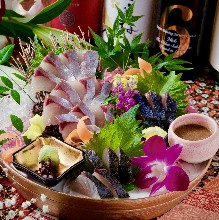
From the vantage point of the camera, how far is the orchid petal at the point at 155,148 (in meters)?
1.13

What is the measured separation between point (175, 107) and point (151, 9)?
1.63ft

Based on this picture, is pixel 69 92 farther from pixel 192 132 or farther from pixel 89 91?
pixel 192 132

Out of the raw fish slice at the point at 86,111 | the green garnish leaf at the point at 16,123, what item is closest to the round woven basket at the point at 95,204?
the green garnish leaf at the point at 16,123

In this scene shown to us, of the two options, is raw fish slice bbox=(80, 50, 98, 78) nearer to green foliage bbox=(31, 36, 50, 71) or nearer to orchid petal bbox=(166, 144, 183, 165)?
green foliage bbox=(31, 36, 50, 71)

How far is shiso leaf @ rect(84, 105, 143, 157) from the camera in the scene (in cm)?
114

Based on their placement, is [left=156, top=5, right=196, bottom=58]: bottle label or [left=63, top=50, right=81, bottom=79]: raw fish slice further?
[left=156, top=5, right=196, bottom=58]: bottle label

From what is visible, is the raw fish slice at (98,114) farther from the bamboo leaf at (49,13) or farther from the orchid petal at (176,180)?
the bamboo leaf at (49,13)

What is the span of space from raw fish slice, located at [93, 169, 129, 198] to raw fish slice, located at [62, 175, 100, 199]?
22 millimetres

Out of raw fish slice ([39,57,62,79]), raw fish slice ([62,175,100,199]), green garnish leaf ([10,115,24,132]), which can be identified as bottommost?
raw fish slice ([62,175,100,199])

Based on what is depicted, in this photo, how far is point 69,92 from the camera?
1.27m

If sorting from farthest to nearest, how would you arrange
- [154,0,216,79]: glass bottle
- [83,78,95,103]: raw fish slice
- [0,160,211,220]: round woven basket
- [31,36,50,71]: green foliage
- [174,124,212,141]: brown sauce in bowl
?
1. [154,0,216,79]: glass bottle
2. [31,36,50,71]: green foliage
3. [83,78,95,103]: raw fish slice
4. [174,124,212,141]: brown sauce in bowl
5. [0,160,211,220]: round woven basket

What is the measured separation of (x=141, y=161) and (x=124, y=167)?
0.05 meters

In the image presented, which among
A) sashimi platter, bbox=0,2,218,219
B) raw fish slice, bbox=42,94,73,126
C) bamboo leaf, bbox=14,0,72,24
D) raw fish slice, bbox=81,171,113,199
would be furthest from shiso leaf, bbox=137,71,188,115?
bamboo leaf, bbox=14,0,72,24

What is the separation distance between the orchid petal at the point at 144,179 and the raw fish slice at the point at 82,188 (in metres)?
0.09
